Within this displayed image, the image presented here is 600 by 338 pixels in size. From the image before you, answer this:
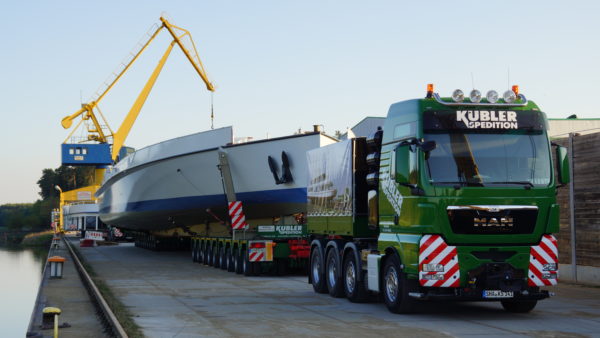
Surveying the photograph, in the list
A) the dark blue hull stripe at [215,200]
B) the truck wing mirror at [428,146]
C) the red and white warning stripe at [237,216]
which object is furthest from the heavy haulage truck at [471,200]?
the dark blue hull stripe at [215,200]

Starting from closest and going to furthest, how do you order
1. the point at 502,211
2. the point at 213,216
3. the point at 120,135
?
the point at 502,211 → the point at 213,216 → the point at 120,135

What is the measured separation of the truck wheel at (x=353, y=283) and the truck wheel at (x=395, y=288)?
1.22 m

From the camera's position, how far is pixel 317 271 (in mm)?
16156

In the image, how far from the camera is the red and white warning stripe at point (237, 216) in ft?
77.9

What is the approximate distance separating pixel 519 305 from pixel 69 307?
26.4 feet

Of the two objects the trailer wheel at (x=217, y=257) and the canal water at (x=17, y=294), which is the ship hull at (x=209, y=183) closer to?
the trailer wheel at (x=217, y=257)

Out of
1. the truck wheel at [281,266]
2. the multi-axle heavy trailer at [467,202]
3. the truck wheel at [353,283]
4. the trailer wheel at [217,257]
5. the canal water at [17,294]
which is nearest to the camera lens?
the multi-axle heavy trailer at [467,202]

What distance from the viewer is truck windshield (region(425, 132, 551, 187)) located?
11055mm

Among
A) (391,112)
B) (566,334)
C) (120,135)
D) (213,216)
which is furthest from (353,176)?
(120,135)

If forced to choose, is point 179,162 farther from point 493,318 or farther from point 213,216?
point 493,318

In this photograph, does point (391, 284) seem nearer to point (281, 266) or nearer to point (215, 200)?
point (281, 266)

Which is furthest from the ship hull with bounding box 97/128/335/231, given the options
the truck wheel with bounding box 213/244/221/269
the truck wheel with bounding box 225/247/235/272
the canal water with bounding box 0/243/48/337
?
the canal water with bounding box 0/243/48/337

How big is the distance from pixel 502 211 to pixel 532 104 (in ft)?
5.95

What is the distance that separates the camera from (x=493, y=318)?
1171cm
